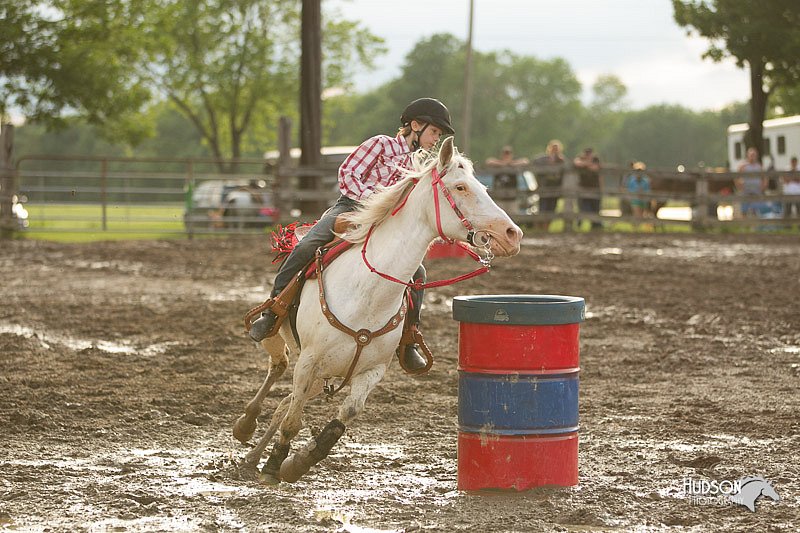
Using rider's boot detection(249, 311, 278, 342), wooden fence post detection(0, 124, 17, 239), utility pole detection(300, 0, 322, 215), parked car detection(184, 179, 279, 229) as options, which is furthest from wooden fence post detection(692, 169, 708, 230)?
rider's boot detection(249, 311, 278, 342)

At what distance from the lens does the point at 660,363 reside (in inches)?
362

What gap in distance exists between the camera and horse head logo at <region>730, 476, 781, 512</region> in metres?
5.07

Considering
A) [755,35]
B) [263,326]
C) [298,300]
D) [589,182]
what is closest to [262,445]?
[263,326]

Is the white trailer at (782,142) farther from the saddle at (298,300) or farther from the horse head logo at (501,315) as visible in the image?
the horse head logo at (501,315)

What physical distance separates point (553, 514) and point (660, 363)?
4.47 m

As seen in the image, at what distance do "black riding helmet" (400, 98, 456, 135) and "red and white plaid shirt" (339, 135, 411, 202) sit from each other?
0.16 meters

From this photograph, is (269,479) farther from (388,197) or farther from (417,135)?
(417,135)

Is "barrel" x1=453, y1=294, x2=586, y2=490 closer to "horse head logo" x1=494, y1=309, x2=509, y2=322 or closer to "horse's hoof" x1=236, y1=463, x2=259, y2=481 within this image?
"horse head logo" x1=494, y1=309, x2=509, y2=322

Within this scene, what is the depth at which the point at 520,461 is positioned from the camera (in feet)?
17.5

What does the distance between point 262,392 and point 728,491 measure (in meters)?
2.58

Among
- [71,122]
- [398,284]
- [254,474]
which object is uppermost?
[71,122]

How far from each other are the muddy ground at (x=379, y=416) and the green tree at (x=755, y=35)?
51.3ft

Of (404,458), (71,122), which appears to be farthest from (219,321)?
(71,122)

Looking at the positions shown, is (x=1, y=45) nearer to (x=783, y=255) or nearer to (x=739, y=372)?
(x=783, y=255)
